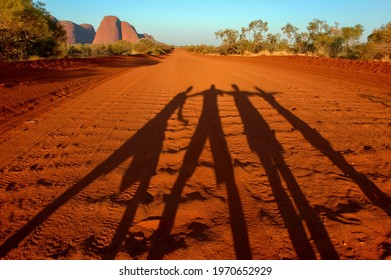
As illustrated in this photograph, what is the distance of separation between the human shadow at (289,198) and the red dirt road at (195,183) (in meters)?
0.01

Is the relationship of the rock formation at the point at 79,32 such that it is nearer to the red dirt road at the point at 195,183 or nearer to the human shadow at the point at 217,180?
the red dirt road at the point at 195,183

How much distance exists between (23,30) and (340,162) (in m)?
26.8

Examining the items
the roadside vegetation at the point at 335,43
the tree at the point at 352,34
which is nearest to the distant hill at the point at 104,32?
the roadside vegetation at the point at 335,43

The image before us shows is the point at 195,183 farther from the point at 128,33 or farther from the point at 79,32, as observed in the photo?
the point at 128,33

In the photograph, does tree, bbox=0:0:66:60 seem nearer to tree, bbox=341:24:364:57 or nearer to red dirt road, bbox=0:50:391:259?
red dirt road, bbox=0:50:391:259

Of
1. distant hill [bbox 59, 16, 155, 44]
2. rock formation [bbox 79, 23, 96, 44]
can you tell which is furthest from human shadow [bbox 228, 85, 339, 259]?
rock formation [bbox 79, 23, 96, 44]

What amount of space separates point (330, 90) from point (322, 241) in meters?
9.52

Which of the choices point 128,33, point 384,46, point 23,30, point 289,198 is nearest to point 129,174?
point 289,198

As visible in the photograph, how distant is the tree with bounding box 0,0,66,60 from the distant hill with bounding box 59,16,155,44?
5178 inches

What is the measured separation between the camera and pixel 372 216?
3262 millimetres

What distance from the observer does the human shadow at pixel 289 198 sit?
2.81 metres

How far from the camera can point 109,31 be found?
569 feet

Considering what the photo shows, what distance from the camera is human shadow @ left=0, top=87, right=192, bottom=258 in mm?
2973

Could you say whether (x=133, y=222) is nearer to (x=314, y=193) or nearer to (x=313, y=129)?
(x=314, y=193)
